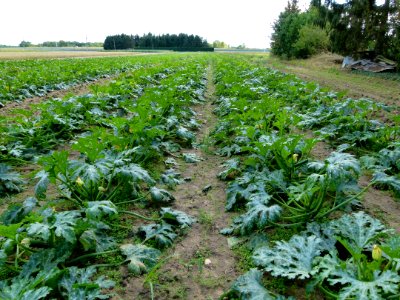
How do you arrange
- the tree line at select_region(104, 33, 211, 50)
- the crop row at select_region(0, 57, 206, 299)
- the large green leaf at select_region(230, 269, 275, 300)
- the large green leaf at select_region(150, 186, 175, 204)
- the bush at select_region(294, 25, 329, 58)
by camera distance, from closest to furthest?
the large green leaf at select_region(230, 269, 275, 300) < the crop row at select_region(0, 57, 206, 299) < the large green leaf at select_region(150, 186, 175, 204) < the bush at select_region(294, 25, 329, 58) < the tree line at select_region(104, 33, 211, 50)

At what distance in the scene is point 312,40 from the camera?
3403 centimetres

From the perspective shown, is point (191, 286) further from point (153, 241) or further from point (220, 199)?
point (220, 199)

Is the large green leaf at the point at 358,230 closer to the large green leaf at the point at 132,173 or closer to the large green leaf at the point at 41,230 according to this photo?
the large green leaf at the point at 132,173

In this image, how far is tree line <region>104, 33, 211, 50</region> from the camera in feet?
351

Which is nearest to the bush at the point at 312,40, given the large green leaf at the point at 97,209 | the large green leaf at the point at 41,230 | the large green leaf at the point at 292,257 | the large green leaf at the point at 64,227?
the large green leaf at the point at 292,257

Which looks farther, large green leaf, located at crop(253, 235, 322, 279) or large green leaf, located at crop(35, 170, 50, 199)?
large green leaf, located at crop(35, 170, 50, 199)

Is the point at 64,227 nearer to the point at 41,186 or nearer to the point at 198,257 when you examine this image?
the point at 41,186

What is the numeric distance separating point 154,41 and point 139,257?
11368cm

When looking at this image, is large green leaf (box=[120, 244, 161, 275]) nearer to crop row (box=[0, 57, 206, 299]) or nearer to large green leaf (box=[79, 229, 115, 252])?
crop row (box=[0, 57, 206, 299])

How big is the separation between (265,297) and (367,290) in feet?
2.24

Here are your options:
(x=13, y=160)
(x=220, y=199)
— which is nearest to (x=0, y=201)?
(x=13, y=160)

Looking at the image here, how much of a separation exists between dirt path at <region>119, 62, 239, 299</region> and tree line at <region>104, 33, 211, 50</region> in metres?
108

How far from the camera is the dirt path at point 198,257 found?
268 cm

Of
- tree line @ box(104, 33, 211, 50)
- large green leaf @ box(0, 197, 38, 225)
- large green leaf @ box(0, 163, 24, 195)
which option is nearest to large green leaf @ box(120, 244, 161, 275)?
large green leaf @ box(0, 197, 38, 225)
